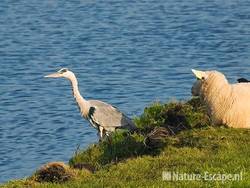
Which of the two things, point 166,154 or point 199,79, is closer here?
point 166,154

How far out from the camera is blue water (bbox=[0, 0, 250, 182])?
21609 mm

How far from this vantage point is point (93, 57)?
97.3 feet

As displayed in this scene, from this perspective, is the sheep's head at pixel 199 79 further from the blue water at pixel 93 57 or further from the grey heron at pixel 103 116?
the blue water at pixel 93 57

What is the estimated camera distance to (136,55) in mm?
29844

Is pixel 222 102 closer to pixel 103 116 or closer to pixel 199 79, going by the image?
pixel 199 79

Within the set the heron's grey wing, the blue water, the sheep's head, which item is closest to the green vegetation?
the sheep's head

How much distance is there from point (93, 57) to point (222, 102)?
52.4 feet

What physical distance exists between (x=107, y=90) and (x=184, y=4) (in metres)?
14.3

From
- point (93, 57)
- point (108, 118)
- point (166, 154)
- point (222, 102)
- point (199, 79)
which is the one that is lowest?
point (93, 57)

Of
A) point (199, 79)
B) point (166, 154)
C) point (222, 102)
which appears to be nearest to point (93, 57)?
point (199, 79)

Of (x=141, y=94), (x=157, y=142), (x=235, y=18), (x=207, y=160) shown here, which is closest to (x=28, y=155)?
(x=141, y=94)

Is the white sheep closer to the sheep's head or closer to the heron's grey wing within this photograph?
the sheep's head

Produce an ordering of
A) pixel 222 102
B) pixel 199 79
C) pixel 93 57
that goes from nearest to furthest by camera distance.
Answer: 1. pixel 222 102
2. pixel 199 79
3. pixel 93 57

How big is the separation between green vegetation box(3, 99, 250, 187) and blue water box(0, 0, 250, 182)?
4.66 metres
